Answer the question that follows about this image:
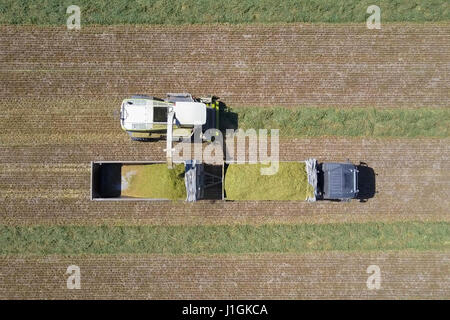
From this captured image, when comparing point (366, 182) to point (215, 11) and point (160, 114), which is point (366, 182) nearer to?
point (160, 114)

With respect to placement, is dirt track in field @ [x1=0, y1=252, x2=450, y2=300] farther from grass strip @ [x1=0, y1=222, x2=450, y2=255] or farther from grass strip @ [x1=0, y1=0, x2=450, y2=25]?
grass strip @ [x1=0, y1=0, x2=450, y2=25]

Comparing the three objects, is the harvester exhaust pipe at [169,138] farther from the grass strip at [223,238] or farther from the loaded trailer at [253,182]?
the grass strip at [223,238]

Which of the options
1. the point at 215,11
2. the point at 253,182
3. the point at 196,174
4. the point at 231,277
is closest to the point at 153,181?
the point at 196,174

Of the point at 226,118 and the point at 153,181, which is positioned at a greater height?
the point at 226,118

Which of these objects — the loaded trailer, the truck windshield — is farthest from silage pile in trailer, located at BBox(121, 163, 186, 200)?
the truck windshield

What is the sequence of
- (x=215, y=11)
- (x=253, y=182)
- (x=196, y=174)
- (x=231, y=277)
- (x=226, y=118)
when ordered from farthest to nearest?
(x=215, y=11) < (x=226, y=118) < (x=231, y=277) < (x=253, y=182) < (x=196, y=174)

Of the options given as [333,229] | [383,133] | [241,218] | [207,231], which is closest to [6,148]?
[207,231]

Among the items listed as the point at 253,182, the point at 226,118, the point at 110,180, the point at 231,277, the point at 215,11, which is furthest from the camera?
the point at 215,11
